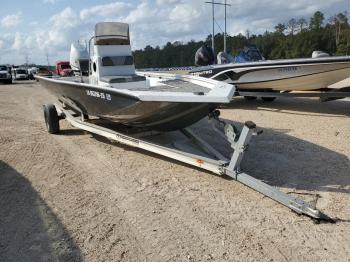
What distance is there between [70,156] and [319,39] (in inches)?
2118

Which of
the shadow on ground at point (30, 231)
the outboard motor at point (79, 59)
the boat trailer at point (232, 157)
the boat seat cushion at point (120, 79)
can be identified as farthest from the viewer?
the outboard motor at point (79, 59)

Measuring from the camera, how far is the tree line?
49.7 metres

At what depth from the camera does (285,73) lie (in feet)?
29.8

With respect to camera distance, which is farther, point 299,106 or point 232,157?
point 299,106

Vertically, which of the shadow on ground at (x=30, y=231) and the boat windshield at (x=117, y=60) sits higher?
the boat windshield at (x=117, y=60)

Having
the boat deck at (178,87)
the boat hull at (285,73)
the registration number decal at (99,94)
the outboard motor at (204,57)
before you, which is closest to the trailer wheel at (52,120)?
the registration number decal at (99,94)

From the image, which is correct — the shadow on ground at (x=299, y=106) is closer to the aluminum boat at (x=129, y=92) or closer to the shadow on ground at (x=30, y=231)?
the aluminum boat at (x=129, y=92)

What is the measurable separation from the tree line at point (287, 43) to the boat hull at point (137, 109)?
3476cm

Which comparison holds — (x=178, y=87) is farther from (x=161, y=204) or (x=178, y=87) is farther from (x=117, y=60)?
(x=161, y=204)

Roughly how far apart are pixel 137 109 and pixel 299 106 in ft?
19.9

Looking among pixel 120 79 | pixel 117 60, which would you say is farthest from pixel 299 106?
pixel 120 79

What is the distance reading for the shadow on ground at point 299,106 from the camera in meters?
8.89

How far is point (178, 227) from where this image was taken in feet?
Result: 11.6

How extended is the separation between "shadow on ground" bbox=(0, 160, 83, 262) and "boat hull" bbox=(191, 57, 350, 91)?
645cm
